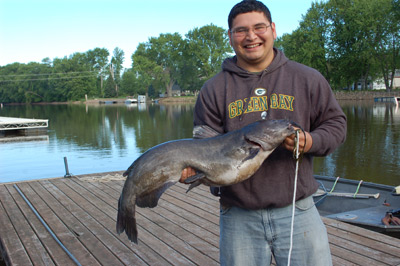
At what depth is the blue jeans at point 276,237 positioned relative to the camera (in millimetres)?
2275

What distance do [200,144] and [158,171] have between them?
12.9 inches

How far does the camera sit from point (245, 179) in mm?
2242

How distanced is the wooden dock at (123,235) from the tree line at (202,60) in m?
52.6

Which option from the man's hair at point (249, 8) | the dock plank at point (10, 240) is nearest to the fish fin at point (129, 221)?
the man's hair at point (249, 8)

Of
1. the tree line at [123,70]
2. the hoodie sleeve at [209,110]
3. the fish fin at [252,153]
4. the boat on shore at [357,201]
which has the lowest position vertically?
the boat on shore at [357,201]

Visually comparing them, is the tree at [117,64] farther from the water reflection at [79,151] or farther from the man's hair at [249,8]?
the man's hair at [249,8]

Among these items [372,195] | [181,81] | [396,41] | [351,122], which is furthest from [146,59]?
[372,195]

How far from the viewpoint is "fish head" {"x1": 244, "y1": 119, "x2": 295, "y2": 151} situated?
2176 mm

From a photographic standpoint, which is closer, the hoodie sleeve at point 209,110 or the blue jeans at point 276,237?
the blue jeans at point 276,237

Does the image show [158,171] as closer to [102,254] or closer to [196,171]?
[196,171]

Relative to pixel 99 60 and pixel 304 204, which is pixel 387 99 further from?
pixel 99 60

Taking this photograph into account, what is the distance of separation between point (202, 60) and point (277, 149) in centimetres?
7900

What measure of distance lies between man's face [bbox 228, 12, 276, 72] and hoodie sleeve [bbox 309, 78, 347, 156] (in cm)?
40

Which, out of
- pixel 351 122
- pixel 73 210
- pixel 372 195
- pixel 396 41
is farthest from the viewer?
pixel 396 41
